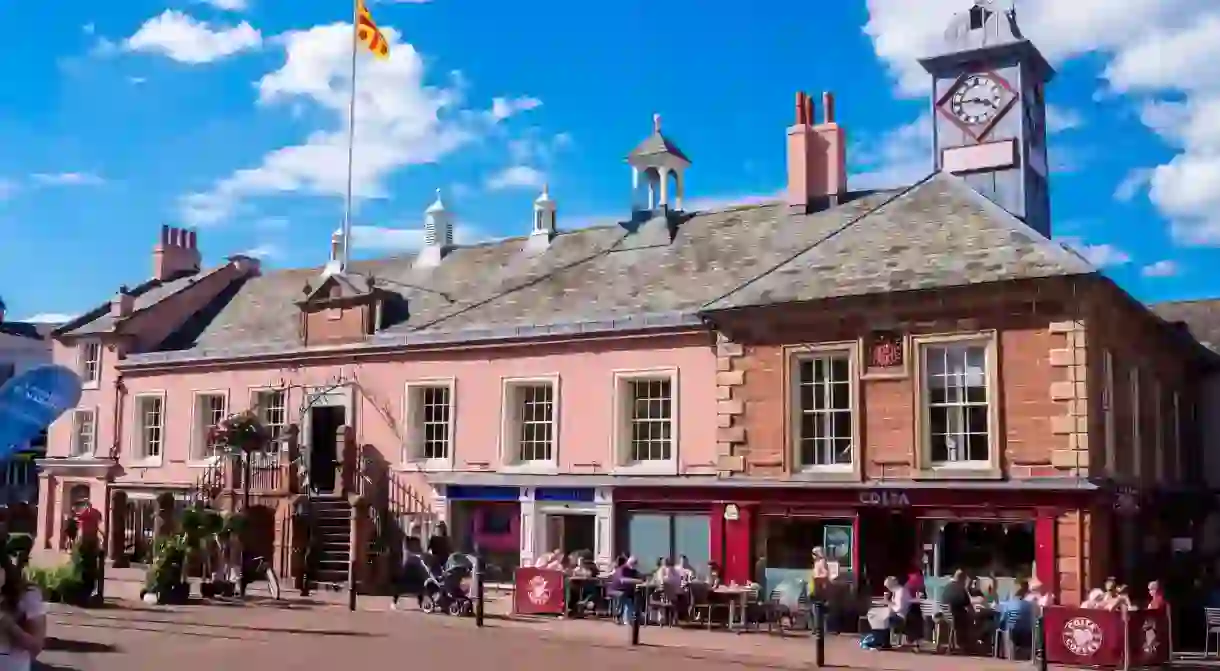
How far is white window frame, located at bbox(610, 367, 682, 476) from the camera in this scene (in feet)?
75.2

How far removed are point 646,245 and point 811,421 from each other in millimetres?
8022

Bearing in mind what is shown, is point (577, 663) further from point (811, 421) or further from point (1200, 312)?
point (1200, 312)

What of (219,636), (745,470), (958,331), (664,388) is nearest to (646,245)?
(664,388)

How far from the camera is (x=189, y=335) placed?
34094mm

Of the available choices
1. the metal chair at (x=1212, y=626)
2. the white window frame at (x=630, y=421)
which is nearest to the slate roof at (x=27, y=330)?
the white window frame at (x=630, y=421)

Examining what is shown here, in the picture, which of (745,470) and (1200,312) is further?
(1200,312)

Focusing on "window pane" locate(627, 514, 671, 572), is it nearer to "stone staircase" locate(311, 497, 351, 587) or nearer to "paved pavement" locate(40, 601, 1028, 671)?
"paved pavement" locate(40, 601, 1028, 671)

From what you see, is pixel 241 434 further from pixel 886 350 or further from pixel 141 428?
pixel 886 350

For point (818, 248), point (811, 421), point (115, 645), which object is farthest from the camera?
point (818, 248)

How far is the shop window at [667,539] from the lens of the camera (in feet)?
72.4

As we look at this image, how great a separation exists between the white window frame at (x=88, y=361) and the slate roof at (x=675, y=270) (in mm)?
1938

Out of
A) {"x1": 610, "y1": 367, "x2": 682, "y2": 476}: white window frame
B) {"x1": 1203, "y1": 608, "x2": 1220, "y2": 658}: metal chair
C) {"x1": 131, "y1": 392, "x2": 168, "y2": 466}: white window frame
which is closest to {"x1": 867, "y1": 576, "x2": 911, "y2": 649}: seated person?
{"x1": 1203, "y1": 608, "x2": 1220, "y2": 658}: metal chair

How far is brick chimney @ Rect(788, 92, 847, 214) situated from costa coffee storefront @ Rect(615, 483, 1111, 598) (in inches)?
312

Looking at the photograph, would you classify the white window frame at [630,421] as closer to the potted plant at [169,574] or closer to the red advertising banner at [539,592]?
the red advertising banner at [539,592]
